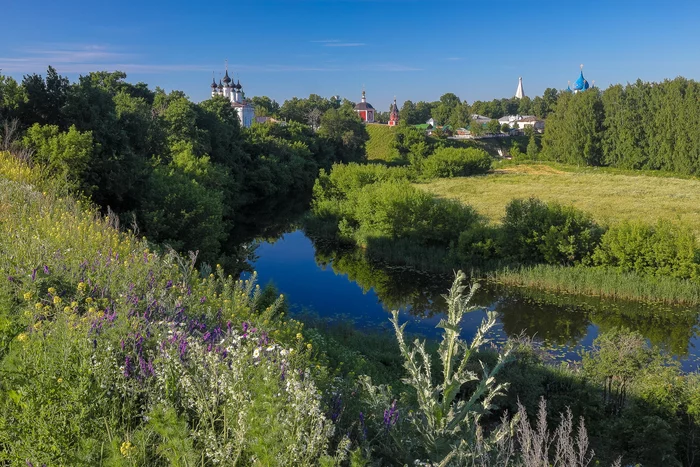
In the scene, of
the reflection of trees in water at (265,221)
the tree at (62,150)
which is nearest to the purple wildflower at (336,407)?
the tree at (62,150)

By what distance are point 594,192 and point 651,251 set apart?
2592 centimetres

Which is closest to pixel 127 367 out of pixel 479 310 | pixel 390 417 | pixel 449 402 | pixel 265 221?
pixel 390 417

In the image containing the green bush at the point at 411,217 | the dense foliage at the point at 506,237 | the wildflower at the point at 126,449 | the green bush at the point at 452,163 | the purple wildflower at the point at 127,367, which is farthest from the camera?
the green bush at the point at 452,163

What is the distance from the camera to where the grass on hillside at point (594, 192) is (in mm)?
35053

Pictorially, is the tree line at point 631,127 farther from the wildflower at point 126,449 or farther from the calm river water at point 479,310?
the wildflower at point 126,449

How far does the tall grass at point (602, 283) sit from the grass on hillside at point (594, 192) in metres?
9.11

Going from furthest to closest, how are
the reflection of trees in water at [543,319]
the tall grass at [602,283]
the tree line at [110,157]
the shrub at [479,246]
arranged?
the shrub at [479,246] < the tall grass at [602,283] < the reflection of trees in water at [543,319] < the tree line at [110,157]

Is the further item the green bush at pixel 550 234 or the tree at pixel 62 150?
the green bush at pixel 550 234

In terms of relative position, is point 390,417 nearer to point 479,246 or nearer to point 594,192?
point 479,246

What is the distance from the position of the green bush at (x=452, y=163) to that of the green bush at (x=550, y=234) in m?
34.8

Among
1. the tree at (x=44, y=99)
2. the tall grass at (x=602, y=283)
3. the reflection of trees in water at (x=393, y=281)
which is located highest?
the tree at (x=44, y=99)

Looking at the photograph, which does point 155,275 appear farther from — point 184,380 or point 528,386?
point 528,386

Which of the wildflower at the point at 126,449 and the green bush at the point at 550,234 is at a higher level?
the wildflower at the point at 126,449

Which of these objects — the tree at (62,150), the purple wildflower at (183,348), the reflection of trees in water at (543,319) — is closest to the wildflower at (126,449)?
the purple wildflower at (183,348)
